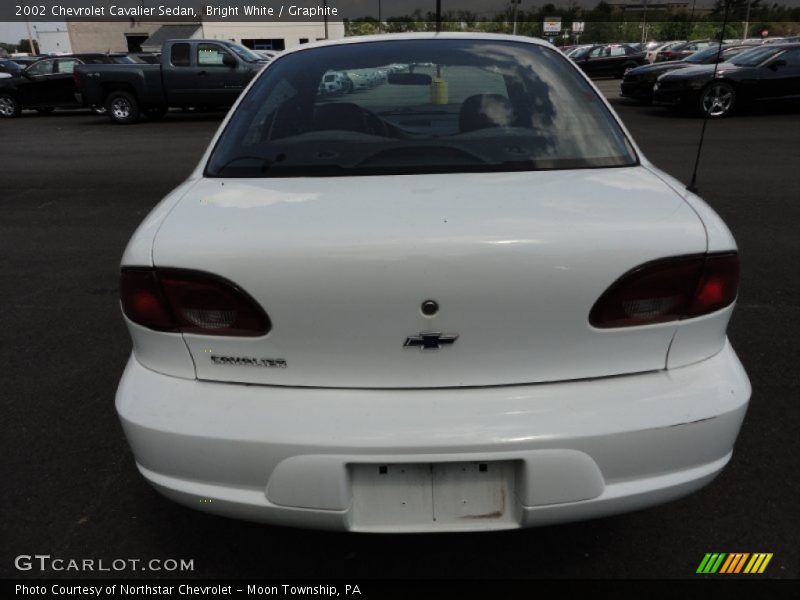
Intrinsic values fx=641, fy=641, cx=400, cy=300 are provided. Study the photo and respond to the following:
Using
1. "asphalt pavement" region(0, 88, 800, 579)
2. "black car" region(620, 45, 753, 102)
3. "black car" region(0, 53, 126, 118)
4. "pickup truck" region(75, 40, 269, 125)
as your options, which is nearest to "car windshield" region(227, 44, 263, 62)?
"pickup truck" region(75, 40, 269, 125)

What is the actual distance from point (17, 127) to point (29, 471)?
600 inches

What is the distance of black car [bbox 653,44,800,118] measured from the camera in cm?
1287

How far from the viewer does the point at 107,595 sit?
1.96 meters

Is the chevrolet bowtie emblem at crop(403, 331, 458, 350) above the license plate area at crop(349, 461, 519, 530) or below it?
above

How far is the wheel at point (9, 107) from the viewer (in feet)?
56.0

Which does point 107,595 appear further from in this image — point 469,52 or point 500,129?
point 469,52

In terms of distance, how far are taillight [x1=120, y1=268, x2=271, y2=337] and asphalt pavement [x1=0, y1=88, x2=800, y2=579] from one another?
2.84ft

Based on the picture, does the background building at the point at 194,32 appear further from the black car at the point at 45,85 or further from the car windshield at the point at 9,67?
the black car at the point at 45,85

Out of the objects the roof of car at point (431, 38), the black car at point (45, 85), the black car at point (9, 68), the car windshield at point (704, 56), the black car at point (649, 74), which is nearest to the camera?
the roof of car at point (431, 38)

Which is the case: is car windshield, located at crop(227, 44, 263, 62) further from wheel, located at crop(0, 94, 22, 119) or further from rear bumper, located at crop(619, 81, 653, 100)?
rear bumper, located at crop(619, 81, 653, 100)

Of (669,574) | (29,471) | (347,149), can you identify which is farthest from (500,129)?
(29,471)

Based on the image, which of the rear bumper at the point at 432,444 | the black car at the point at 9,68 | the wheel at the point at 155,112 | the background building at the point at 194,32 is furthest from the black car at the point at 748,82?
the background building at the point at 194,32

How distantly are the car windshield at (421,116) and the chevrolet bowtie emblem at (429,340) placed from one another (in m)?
0.64

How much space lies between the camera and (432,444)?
152cm
